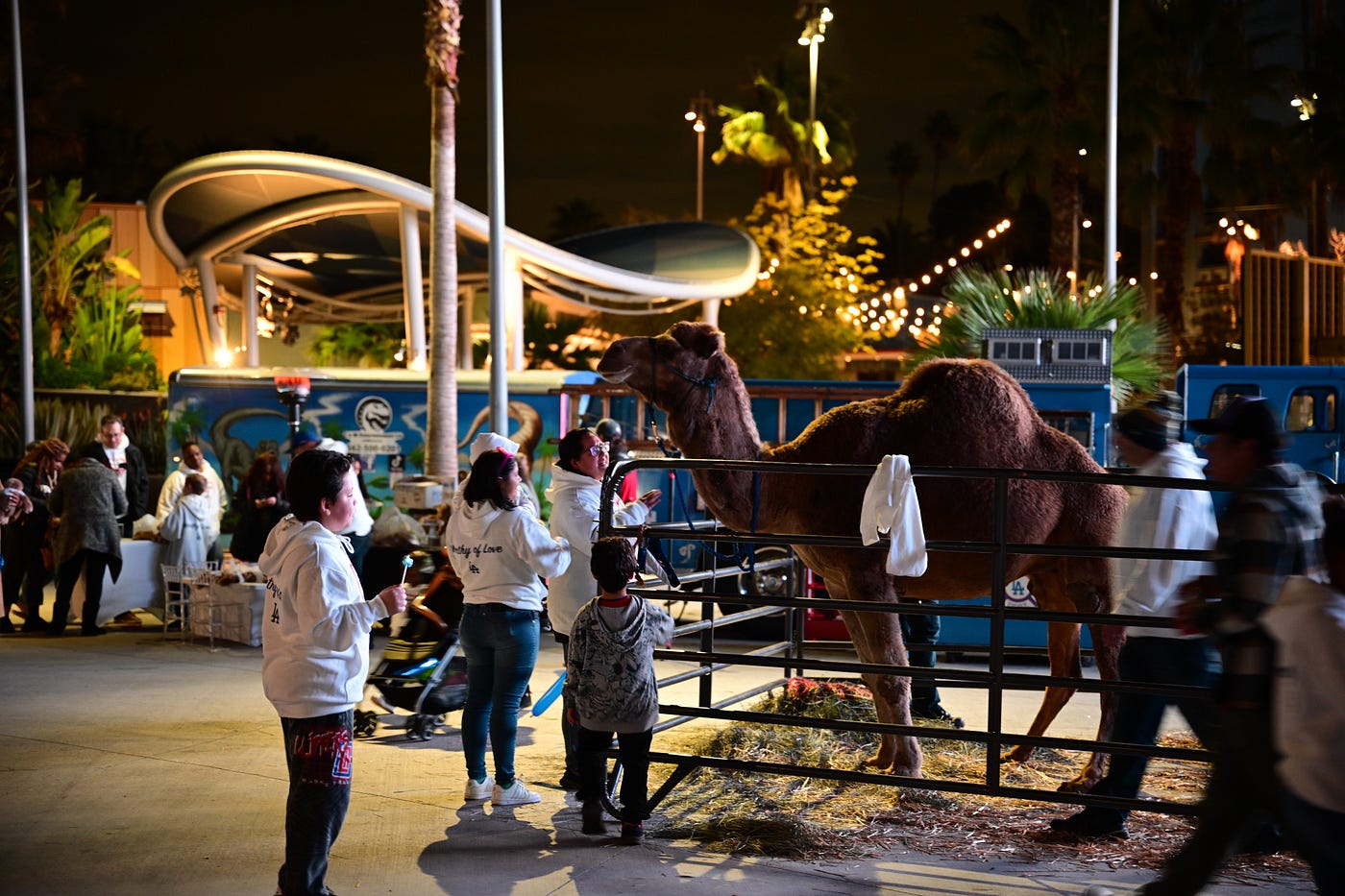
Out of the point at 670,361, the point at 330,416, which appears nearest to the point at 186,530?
the point at 330,416

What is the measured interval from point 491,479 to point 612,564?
0.98 m

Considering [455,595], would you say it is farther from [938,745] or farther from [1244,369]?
[1244,369]

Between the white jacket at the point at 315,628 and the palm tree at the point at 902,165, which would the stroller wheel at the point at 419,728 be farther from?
the palm tree at the point at 902,165

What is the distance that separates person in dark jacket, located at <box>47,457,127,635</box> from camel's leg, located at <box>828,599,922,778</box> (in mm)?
8655

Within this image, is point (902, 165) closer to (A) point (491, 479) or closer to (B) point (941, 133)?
(B) point (941, 133)

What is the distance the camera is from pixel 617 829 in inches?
253

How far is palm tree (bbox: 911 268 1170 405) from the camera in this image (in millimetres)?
13883

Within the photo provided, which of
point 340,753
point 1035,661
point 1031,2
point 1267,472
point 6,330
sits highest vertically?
point 1031,2

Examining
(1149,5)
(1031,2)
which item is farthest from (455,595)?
(1149,5)

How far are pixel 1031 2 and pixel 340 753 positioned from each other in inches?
995

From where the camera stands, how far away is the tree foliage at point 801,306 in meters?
34.7

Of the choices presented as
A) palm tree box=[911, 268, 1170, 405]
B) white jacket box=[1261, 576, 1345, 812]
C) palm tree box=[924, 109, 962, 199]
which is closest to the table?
palm tree box=[911, 268, 1170, 405]

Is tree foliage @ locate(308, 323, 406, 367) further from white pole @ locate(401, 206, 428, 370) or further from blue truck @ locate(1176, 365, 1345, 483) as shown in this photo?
blue truck @ locate(1176, 365, 1345, 483)

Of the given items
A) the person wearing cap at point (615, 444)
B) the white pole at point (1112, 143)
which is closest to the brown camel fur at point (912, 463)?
the person wearing cap at point (615, 444)
